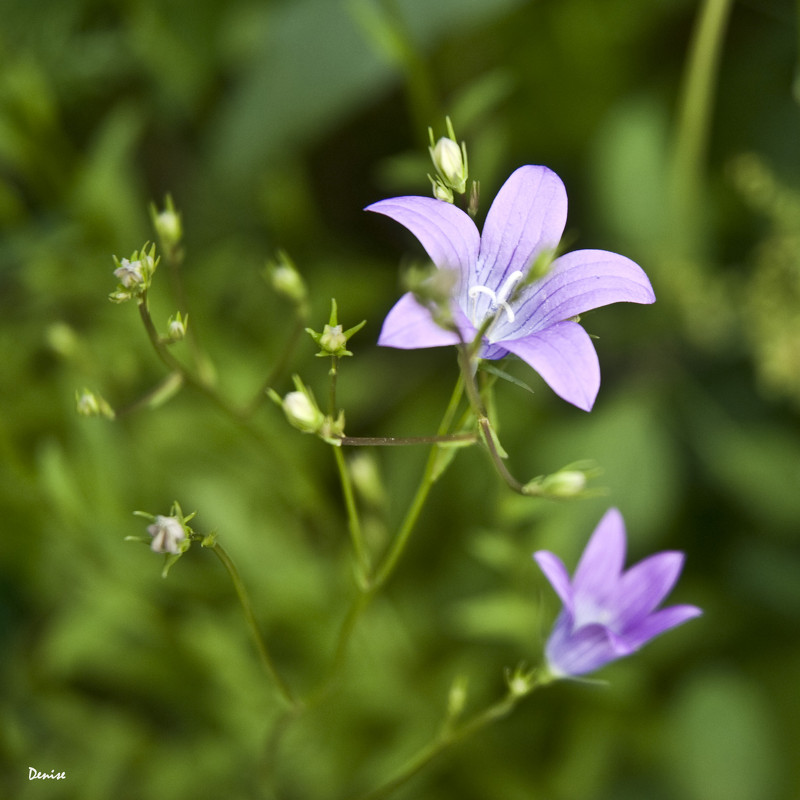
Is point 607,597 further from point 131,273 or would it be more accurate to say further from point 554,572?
point 131,273

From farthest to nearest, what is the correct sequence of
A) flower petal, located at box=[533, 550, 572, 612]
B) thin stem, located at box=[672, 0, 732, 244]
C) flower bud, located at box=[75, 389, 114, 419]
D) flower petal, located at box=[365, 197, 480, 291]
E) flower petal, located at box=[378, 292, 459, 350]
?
thin stem, located at box=[672, 0, 732, 244], flower bud, located at box=[75, 389, 114, 419], flower petal, located at box=[533, 550, 572, 612], flower petal, located at box=[365, 197, 480, 291], flower petal, located at box=[378, 292, 459, 350]

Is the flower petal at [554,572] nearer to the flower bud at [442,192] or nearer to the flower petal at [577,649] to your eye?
the flower petal at [577,649]

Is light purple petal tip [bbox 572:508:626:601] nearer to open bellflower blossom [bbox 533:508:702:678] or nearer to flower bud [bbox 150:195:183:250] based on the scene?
open bellflower blossom [bbox 533:508:702:678]

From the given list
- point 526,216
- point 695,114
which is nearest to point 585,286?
point 526,216

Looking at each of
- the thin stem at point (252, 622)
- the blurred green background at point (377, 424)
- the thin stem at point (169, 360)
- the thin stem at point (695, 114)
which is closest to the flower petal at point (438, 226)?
the thin stem at point (169, 360)

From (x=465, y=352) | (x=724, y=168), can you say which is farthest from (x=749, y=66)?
(x=465, y=352)

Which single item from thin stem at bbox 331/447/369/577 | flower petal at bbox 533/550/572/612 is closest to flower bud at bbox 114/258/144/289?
thin stem at bbox 331/447/369/577
